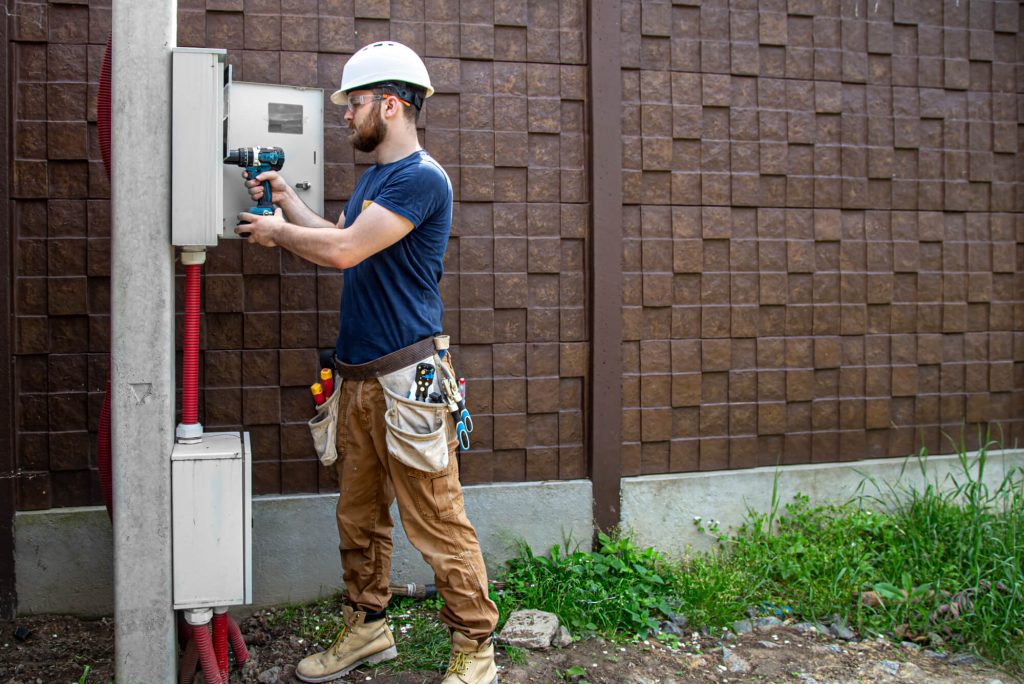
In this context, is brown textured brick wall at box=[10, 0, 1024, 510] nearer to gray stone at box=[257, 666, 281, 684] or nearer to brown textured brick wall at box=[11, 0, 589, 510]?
brown textured brick wall at box=[11, 0, 589, 510]

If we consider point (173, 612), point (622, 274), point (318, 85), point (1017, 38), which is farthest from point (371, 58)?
point (1017, 38)

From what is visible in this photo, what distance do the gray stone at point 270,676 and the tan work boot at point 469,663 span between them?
0.62 meters

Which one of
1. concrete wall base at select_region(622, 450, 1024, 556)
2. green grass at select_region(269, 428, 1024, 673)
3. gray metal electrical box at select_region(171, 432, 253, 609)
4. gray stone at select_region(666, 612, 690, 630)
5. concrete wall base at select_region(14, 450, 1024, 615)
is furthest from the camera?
concrete wall base at select_region(622, 450, 1024, 556)

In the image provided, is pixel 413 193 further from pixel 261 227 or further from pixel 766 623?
pixel 766 623

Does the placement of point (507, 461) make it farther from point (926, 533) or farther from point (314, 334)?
point (926, 533)

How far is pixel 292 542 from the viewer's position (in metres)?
3.86

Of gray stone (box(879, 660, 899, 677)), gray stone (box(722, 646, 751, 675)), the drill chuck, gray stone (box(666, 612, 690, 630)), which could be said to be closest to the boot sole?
gray stone (box(666, 612, 690, 630))

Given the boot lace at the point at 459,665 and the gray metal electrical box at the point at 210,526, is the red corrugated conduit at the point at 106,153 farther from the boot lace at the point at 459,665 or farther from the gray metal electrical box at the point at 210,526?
the boot lace at the point at 459,665

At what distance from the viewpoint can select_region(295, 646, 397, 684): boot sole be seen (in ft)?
10.8

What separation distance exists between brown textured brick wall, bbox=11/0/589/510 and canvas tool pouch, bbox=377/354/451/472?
90 cm

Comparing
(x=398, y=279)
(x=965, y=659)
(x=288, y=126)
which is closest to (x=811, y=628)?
(x=965, y=659)

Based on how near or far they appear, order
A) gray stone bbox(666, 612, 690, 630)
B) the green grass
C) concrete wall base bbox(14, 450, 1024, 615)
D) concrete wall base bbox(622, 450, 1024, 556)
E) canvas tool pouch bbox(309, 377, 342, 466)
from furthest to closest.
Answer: concrete wall base bbox(622, 450, 1024, 556) < gray stone bbox(666, 612, 690, 630) < the green grass < concrete wall base bbox(14, 450, 1024, 615) < canvas tool pouch bbox(309, 377, 342, 466)

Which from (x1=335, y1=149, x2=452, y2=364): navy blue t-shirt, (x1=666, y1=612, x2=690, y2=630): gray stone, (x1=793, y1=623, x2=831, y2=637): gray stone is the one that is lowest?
(x1=793, y1=623, x2=831, y2=637): gray stone

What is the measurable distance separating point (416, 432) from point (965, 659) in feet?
8.09
